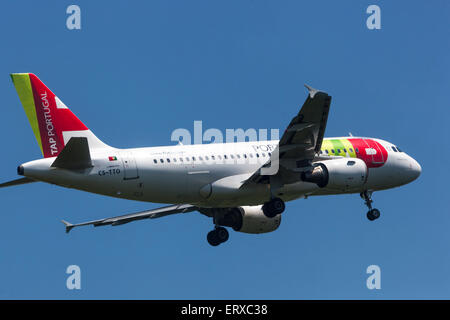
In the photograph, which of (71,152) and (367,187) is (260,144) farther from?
(71,152)

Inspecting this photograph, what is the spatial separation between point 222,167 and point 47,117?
9584 mm

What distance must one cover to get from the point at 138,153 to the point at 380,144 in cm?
1596

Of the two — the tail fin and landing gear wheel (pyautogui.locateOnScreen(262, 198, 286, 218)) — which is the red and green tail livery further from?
landing gear wheel (pyautogui.locateOnScreen(262, 198, 286, 218))

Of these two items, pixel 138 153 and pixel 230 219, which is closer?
pixel 138 153

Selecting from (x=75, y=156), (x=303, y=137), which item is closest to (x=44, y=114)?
(x=75, y=156)

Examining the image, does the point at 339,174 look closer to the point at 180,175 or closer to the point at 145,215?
the point at 180,175

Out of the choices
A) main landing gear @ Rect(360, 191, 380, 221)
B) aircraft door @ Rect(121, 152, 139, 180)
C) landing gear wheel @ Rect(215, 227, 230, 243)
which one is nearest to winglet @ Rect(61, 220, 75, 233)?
landing gear wheel @ Rect(215, 227, 230, 243)

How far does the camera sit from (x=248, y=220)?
192ft

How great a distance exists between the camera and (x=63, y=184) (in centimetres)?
4819

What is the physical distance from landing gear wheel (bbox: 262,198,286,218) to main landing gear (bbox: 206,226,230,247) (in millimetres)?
5263

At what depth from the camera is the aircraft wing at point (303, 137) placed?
161 feet
